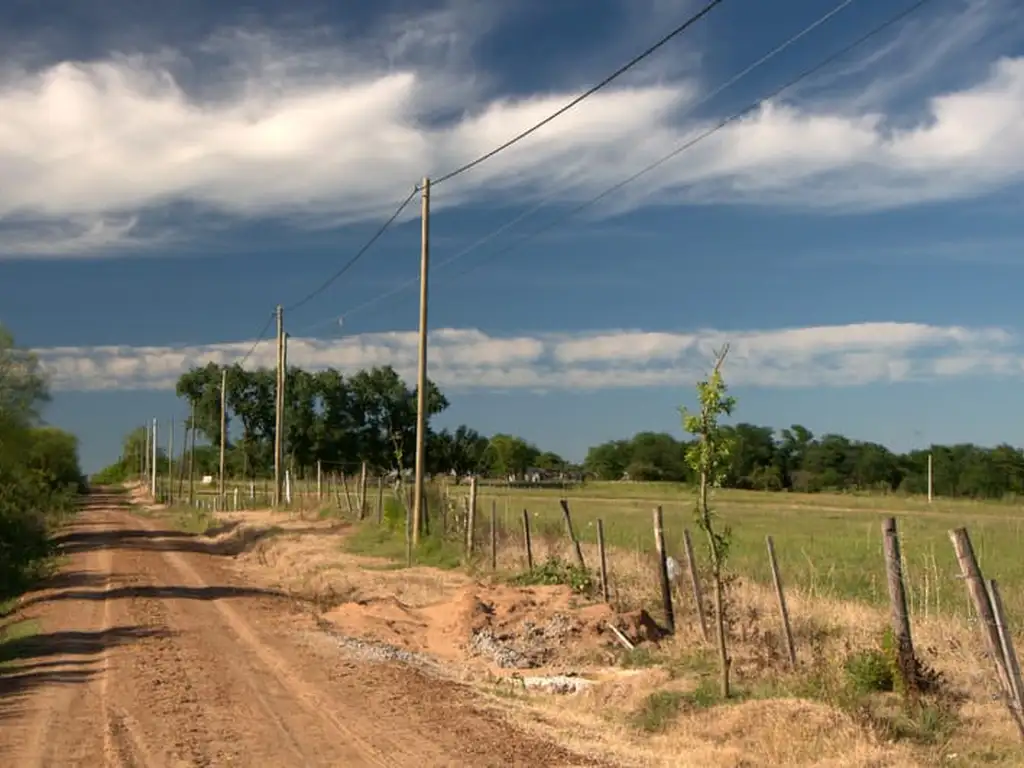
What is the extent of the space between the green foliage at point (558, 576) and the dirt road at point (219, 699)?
13.7 feet

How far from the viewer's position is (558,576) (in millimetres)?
19219

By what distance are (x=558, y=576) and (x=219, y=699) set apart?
358 inches

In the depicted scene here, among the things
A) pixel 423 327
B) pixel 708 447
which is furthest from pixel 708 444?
pixel 423 327

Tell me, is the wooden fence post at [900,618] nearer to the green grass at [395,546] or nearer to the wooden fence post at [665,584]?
the wooden fence post at [665,584]

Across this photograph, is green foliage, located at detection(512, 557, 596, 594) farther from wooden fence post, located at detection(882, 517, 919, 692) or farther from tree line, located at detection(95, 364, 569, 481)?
tree line, located at detection(95, 364, 569, 481)

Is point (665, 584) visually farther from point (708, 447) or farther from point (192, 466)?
point (192, 466)

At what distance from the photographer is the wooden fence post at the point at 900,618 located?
10.3 meters

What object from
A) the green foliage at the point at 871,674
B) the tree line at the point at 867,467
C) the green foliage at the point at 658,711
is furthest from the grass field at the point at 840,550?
the tree line at the point at 867,467

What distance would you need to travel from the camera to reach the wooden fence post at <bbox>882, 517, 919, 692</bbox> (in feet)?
33.8

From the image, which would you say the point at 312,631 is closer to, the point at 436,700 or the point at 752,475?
the point at 436,700

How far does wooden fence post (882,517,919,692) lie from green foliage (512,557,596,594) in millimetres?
7694

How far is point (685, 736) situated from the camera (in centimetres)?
966

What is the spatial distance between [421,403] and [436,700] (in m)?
17.2

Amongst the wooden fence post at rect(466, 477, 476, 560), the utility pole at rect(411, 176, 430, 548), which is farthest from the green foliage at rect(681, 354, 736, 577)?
the utility pole at rect(411, 176, 430, 548)
